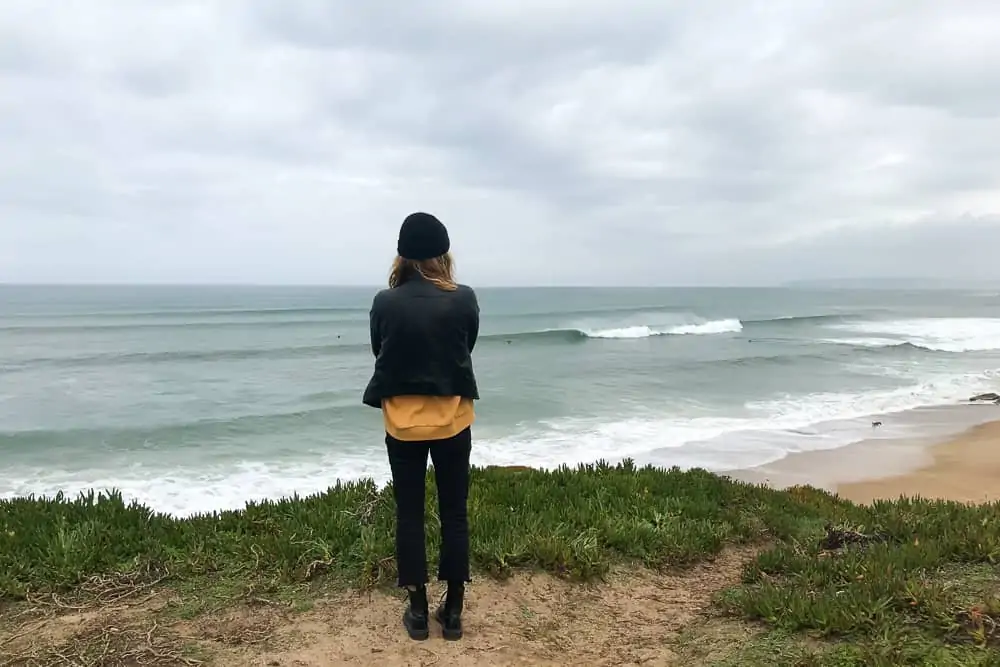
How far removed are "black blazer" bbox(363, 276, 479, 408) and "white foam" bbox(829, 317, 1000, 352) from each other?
38.6 metres

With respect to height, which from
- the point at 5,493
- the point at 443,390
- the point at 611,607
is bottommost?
the point at 5,493

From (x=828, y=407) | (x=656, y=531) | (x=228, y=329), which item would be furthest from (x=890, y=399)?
(x=228, y=329)

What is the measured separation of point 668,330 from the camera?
50.3 m

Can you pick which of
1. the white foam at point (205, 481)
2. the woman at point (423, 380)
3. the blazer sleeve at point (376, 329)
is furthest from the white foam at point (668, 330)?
the blazer sleeve at point (376, 329)

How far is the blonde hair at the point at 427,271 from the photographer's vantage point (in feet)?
11.6

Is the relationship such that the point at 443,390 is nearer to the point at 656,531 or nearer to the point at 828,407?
the point at 656,531

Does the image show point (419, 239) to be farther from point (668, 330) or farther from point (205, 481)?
point (668, 330)

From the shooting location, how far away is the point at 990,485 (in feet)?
37.7

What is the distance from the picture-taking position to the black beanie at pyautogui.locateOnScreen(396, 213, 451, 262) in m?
3.51

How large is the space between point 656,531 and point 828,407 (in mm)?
16201

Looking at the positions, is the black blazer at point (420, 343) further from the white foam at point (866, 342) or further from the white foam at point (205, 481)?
the white foam at point (866, 342)

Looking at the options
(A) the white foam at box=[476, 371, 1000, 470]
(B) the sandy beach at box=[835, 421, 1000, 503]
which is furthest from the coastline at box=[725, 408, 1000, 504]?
(A) the white foam at box=[476, 371, 1000, 470]

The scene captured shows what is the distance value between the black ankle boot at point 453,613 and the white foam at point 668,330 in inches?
1610

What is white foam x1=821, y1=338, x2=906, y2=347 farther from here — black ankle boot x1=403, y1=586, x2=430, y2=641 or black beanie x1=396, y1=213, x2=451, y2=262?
black beanie x1=396, y1=213, x2=451, y2=262
